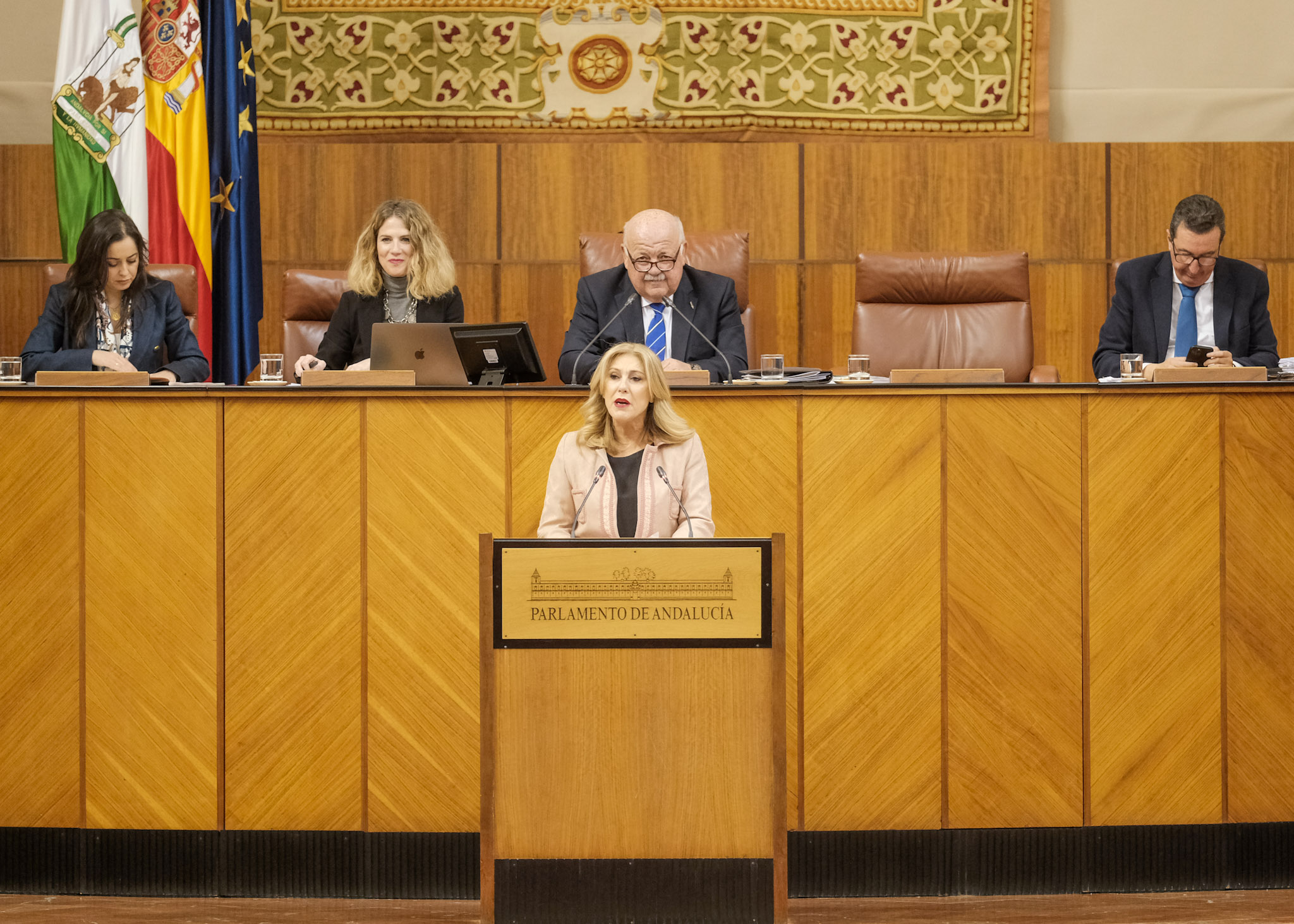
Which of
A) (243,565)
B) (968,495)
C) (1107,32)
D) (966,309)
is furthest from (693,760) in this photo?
(1107,32)

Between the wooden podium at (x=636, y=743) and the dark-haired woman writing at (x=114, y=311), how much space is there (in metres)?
1.89

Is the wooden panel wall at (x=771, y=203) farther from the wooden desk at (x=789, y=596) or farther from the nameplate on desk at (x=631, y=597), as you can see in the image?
the nameplate on desk at (x=631, y=597)

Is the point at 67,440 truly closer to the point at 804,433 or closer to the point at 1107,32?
the point at 804,433

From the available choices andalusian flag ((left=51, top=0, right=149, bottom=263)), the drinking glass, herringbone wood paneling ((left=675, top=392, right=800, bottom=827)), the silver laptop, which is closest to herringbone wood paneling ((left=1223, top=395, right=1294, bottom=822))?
the drinking glass

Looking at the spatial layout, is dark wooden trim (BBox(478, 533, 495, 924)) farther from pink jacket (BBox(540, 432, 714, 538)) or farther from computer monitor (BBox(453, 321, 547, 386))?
computer monitor (BBox(453, 321, 547, 386))

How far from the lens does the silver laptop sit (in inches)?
107

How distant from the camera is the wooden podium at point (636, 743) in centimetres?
196

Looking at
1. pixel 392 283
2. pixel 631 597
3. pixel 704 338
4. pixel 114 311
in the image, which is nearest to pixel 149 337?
pixel 114 311

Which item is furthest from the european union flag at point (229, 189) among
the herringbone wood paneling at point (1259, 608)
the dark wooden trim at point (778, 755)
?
the herringbone wood paneling at point (1259, 608)

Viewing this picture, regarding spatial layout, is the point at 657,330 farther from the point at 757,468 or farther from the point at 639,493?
the point at 639,493

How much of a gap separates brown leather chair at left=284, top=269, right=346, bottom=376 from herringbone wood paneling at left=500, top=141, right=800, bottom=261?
2.82 ft

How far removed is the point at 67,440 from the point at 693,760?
1548mm

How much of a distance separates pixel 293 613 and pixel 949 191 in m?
3.12

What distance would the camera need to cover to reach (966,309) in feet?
13.1
